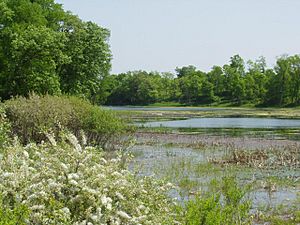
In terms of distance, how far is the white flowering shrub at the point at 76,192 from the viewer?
6.36m

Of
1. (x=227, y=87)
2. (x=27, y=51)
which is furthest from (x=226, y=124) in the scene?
(x=227, y=87)

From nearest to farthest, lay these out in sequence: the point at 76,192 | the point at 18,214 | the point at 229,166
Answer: the point at 18,214 < the point at 76,192 < the point at 229,166

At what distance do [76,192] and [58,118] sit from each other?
14.6 metres

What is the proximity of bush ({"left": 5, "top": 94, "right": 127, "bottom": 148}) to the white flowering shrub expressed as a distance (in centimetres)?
1201

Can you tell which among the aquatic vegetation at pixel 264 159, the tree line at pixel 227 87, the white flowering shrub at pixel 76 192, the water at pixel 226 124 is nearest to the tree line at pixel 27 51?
the water at pixel 226 124

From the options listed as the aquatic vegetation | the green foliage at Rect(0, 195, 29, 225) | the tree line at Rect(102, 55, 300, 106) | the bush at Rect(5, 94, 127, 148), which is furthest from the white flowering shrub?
the tree line at Rect(102, 55, 300, 106)

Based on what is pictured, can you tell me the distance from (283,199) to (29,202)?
8.96 metres

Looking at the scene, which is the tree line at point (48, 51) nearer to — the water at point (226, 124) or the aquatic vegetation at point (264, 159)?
the water at point (226, 124)

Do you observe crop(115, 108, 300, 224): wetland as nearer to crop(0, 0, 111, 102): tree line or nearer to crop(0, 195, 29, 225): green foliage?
crop(0, 195, 29, 225): green foliage

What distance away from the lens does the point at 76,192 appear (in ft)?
22.1

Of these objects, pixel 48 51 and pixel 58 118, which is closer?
pixel 58 118

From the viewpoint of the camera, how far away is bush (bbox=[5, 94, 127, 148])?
67.6ft

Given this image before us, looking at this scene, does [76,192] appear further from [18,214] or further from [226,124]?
[226,124]

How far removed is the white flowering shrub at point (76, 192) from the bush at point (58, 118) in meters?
12.0
